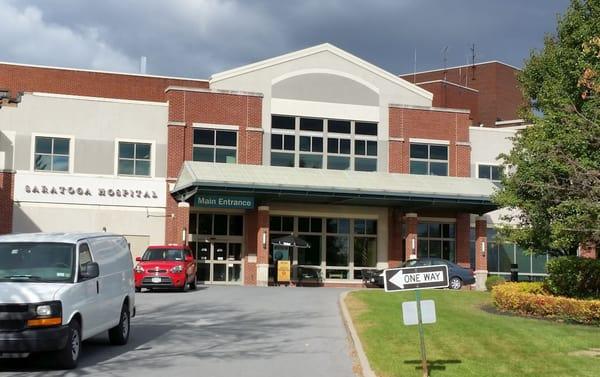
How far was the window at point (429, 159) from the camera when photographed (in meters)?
39.9

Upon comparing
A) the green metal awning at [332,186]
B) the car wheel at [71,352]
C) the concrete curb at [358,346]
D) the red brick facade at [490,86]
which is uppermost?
the red brick facade at [490,86]

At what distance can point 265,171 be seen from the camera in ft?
118

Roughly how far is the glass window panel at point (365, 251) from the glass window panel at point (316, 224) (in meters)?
2.00

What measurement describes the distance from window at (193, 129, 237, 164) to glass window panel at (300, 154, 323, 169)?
11.6ft

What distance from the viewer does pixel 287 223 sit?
38500mm

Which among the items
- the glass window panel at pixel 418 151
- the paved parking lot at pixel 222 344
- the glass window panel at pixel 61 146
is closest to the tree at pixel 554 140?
the paved parking lot at pixel 222 344

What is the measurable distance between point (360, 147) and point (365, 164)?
94cm

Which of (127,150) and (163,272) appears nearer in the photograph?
(163,272)

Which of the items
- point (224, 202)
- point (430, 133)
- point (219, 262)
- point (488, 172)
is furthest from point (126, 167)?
point (488, 172)

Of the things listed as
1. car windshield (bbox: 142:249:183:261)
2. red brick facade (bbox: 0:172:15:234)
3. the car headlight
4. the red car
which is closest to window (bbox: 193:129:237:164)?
red brick facade (bbox: 0:172:15:234)

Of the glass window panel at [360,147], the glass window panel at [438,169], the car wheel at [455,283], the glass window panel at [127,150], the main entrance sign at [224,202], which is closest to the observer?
the main entrance sign at [224,202]

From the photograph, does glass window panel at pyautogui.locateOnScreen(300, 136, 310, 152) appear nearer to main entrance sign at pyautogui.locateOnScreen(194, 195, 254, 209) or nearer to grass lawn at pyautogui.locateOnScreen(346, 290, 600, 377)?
main entrance sign at pyautogui.locateOnScreen(194, 195, 254, 209)

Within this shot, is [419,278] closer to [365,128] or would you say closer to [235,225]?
[235,225]

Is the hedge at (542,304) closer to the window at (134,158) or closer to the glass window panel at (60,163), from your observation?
the window at (134,158)
